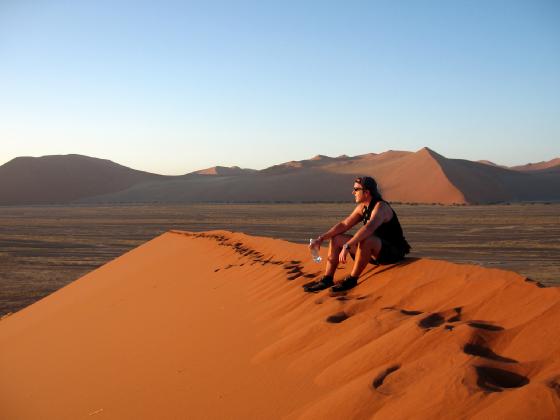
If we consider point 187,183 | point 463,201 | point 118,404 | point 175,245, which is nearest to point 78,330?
point 118,404

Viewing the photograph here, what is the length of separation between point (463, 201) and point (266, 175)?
166ft

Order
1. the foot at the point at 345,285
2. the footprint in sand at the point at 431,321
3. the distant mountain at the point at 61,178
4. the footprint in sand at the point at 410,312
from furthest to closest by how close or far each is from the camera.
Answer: the distant mountain at the point at 61,178 → the foot at the point at 345,285 → the footprint in sand at the point at 410,312 → the footprint in sand at the point at 431,321

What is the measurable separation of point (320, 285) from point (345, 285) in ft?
0.77

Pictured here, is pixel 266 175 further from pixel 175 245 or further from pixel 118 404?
pixel 118 404

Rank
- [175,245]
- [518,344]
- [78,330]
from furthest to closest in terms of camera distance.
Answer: [175,245] < [78,330] < [518,344]

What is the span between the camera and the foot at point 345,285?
4.52 m

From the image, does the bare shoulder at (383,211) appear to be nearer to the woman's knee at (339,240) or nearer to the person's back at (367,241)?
the person's back at (367,241)

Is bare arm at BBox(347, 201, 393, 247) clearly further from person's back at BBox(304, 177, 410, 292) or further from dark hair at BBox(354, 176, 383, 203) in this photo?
dark hair at BBox(354, 176, 383, 203)

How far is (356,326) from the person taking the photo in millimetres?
3490

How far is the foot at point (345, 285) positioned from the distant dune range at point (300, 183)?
67526mm

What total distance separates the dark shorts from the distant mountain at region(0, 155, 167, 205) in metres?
110

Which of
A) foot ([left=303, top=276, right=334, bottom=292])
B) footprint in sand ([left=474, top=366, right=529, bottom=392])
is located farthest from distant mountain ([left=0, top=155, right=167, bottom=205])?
footprint in sand ([left=474, top=366, right=529, bottom=392])

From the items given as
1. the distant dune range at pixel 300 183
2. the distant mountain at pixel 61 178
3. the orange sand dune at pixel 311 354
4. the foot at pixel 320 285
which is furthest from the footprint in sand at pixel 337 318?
the distant mountain at pixel 61 178

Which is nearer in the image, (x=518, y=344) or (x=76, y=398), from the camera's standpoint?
(x=518, y=344)
